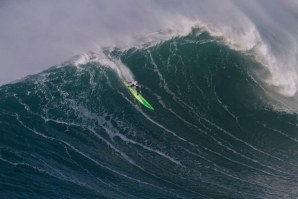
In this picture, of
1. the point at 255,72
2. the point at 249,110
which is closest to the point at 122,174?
the point at 249,110

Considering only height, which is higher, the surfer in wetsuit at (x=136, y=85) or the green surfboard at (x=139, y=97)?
the surfer in wetsuit at (x=136, y=85)

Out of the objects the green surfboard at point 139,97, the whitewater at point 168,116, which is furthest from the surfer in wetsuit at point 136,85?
Answer: the whitewater at point 168,116

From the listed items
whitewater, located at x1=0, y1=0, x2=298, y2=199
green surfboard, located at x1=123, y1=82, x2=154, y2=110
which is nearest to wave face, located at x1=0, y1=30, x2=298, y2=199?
whitewater, located at x1=0, y1=0, x2=298, y2=199

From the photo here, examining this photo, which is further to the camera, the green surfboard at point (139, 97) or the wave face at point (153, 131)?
the green surfboard at point (139, 97)

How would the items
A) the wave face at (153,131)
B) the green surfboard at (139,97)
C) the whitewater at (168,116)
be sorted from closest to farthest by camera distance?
the wave face at (153,131) → the whitewater at (168,116) → the green surfboard at (139,97)

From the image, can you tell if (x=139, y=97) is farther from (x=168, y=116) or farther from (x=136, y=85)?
(x=168, y=116)

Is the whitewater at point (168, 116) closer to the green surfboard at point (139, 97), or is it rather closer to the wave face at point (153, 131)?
the wave face at point (153, 131)

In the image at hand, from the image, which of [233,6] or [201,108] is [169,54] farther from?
[233,6]

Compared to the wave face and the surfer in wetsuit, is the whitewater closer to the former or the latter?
the wave face

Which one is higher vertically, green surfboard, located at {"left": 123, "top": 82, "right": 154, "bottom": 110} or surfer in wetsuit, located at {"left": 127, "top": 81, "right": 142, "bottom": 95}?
surfer in wetsuit, located at {"left": 127, "top": 81, "right": 142, "bottom": 95}
